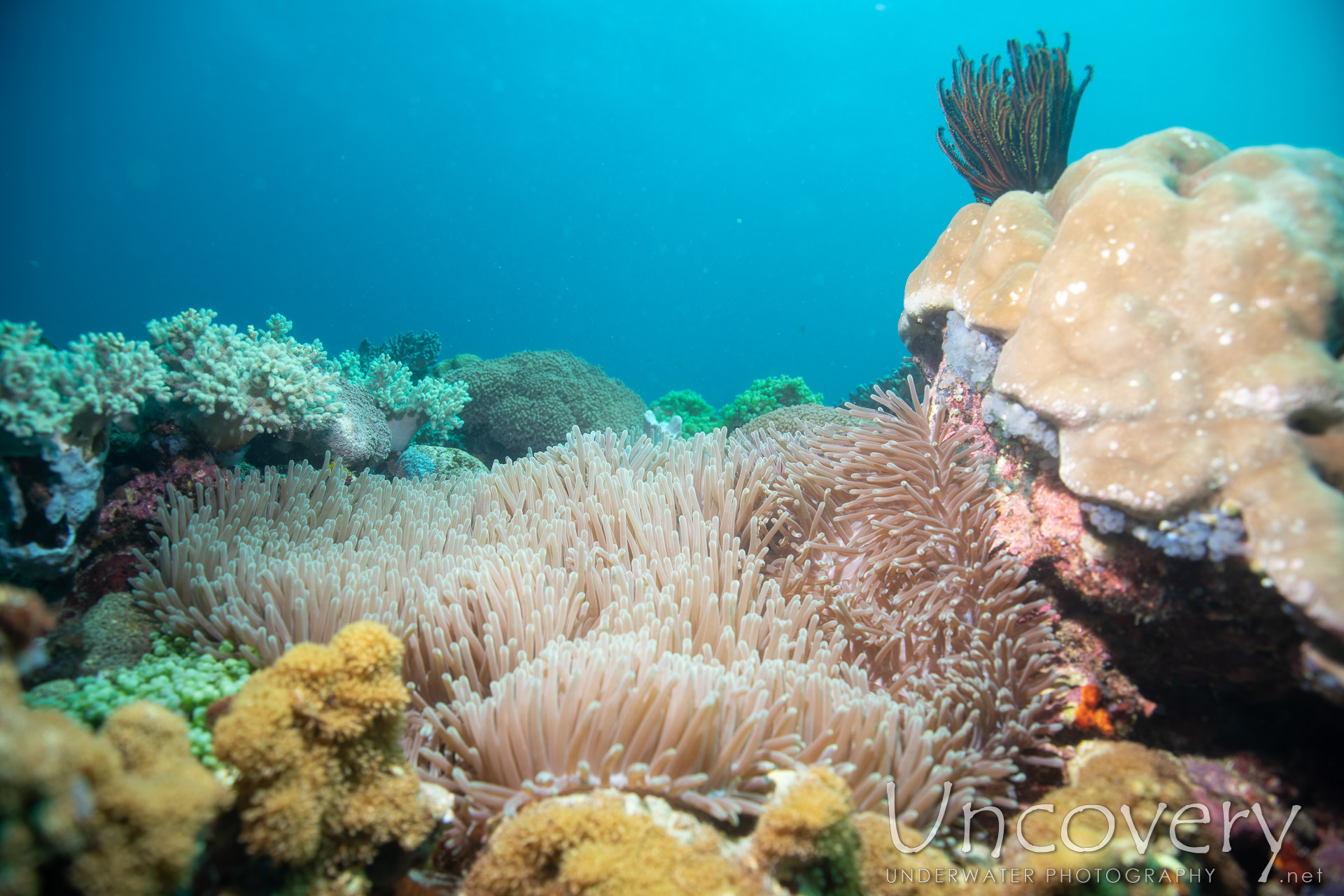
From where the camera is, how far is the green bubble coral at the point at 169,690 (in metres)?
2.19

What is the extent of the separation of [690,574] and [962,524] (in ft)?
5.01

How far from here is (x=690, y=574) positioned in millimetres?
2924

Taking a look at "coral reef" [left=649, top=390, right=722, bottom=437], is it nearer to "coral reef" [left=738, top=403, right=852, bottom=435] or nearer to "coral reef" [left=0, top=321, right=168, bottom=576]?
"coral reef" [left=738, top=403, right=852, bottom=435]

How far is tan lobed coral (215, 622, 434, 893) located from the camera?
158cm

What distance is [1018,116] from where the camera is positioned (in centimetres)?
446

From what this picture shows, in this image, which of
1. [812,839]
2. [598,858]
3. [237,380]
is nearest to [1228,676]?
[812,839]

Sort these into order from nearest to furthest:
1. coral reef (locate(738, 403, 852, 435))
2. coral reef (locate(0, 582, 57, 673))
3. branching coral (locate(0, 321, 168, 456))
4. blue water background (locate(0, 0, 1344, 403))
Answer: coral reef (locate(0, 582, 57, 673)), branching coral (locate(0, 321, 168, 456)), coral reef (locate(738, 403, 852, 435)), blue water background (locate(0, 0, 1344, 403))

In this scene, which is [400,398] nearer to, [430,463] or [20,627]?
[430,463]

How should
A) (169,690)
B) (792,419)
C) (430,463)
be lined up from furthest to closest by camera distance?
(792,419), (430,463), (169,690)

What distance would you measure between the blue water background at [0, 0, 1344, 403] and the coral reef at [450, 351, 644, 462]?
50.5m

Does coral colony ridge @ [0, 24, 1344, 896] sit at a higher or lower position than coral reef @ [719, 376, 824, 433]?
lower

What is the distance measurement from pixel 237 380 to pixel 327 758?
3.39 metres

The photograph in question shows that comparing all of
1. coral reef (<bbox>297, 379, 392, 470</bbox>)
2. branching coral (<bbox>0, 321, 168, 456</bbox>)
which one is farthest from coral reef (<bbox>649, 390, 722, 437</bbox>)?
branching coral (<bbox>0, 321, 168, 456</bbox>)

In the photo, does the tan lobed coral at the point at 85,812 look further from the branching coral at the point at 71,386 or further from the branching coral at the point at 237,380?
the branching coral at the point at 237,380
